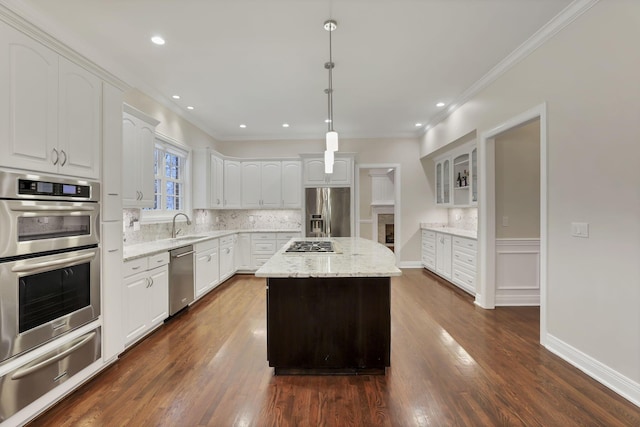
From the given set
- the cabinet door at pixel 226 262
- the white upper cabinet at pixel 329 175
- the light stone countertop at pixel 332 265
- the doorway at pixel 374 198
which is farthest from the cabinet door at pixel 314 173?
the light stone countertop at pixel 332 265

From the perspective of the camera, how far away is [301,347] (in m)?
2.32

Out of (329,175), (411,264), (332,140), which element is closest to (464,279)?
(411,264)

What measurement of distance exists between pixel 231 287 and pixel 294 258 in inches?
115

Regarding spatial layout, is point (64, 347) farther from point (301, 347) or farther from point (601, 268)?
point (601, 268)

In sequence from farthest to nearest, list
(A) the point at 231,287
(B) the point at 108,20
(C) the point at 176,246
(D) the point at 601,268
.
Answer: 1. (A) the point at 231,287
2. (C) the point at 176,246
3. (B) the point at 108,20
4. (D) the point at 601,268

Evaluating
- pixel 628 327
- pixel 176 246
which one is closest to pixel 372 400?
pixel 628 327

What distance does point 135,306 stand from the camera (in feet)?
9.22

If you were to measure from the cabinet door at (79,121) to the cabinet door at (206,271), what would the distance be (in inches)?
85.2

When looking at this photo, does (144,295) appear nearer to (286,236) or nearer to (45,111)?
(45,111)

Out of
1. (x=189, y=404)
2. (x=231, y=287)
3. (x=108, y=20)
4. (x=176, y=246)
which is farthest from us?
(x=231, y=287)

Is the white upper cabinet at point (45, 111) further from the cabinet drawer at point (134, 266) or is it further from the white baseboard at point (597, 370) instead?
Result: the white baseboard at point (597, 370)

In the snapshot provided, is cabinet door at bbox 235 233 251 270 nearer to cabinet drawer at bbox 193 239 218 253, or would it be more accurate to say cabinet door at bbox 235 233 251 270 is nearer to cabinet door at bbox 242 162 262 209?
cabinet door at bbox 242 162 262 209

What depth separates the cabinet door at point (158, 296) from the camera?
3.09 metres

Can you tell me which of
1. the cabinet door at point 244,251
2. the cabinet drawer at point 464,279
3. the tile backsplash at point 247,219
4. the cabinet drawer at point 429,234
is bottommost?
the cabinet drawer at point 464,279
